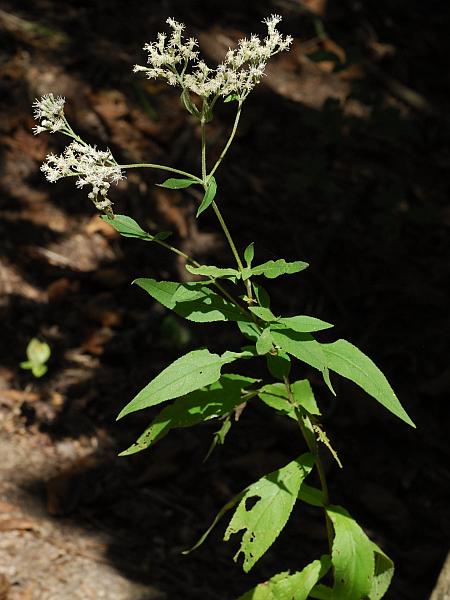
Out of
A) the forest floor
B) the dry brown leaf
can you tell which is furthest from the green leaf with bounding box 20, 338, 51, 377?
the dry brown leaf

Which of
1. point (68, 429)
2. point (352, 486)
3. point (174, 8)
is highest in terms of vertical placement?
point (174, 8)

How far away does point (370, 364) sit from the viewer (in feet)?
7.57

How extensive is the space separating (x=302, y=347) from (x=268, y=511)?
1.95 feet

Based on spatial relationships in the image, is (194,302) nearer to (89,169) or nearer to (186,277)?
(89,169)

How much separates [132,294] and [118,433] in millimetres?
1243

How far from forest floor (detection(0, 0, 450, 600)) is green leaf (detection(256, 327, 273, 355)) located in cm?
172

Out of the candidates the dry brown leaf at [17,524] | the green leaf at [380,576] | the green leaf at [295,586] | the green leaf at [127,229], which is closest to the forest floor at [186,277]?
the dry brown leaf at [17,524]

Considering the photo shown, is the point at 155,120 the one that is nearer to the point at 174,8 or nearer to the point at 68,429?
the point at 174,8

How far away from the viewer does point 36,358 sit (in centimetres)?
480

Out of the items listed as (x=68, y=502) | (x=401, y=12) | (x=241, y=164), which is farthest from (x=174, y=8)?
(x=68, y=502)

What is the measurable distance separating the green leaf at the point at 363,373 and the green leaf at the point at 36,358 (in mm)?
2837

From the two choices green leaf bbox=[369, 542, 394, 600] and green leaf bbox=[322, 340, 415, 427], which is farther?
green leaf bbox=[369, 542, 394, 600]

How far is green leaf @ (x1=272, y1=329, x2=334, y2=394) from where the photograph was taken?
84.9 inches

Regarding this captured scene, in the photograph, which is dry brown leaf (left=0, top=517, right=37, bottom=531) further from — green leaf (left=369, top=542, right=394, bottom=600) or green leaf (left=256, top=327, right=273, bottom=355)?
green leaf (left=256, top=327, right=273, bottom=355)
